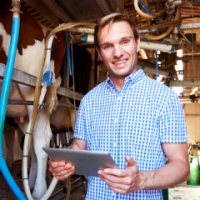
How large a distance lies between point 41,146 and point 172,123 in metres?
1.72

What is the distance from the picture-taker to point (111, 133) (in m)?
1.14

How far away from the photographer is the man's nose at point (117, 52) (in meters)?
1.12

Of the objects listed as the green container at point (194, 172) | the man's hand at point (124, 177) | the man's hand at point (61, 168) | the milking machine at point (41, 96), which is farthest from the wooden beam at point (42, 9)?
the green container at point (194, 172)

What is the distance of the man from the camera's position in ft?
3.31

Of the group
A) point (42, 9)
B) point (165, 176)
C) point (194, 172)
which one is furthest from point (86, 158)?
point (194, 172)

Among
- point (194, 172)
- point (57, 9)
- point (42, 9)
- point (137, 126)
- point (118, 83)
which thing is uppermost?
point (42, 9)

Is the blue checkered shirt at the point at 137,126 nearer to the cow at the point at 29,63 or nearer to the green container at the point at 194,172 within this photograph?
the cow at the point at 29,63

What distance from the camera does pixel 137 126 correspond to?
109 centimetres

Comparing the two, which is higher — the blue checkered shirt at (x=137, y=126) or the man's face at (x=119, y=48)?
the man's face at (x=119, y=48)

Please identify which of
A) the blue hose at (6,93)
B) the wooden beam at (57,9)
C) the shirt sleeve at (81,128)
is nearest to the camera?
the shirt sleeve at (81,128)

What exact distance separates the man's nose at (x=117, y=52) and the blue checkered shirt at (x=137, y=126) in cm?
13

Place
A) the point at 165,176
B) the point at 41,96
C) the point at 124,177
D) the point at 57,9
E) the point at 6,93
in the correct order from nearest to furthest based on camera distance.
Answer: the point at 124,177 < the point at 165,176 < the point at 6,93 < the point at 41,96 < the point at 57,9

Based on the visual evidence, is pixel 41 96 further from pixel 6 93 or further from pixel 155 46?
pixel 155 46

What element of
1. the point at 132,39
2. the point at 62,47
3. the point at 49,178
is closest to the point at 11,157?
the point at 49,178
